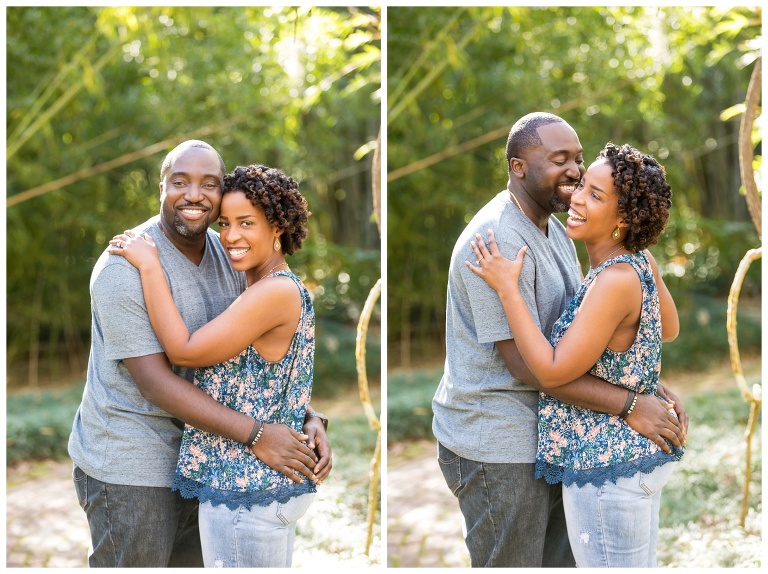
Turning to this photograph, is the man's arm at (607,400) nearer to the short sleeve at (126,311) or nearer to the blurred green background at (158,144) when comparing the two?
the short sleeve at (126,311)

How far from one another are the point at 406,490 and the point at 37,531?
2126mm

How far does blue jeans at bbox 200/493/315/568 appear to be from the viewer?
1983 mm

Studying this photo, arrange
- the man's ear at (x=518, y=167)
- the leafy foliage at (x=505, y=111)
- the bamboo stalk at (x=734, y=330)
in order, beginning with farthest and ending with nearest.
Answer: the leafy foliage at (x=505, y=111)
the bamboo stalk at (x=734, y=330)
the man's ear at (x=518, y=167)

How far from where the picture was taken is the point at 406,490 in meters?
4.91

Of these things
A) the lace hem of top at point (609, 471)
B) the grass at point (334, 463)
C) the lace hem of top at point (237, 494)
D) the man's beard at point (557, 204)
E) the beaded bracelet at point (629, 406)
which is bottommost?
the grass at point (334, 463)

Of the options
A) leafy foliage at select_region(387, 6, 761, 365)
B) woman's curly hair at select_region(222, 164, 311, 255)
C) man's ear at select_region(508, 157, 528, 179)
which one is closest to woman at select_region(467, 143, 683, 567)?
man's ear at select_region(508, 157, 528, 179)

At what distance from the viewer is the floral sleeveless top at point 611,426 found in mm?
2000

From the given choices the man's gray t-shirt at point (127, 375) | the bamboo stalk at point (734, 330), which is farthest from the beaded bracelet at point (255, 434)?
the bamboo stalk at point (734, 330)

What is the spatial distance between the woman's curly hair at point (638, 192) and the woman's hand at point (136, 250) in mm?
1171

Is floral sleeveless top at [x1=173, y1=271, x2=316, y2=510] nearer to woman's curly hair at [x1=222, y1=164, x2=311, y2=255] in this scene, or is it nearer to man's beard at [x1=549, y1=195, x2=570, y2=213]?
woman's curly hair at [x1=222, y1=164, x2=311, y2=255]

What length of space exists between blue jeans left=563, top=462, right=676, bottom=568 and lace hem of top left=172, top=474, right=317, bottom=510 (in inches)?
28.3

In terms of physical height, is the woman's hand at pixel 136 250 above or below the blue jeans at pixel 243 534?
above

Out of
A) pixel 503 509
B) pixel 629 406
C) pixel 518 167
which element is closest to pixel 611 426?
pixel 629 406

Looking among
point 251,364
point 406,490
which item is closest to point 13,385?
point 406,490
